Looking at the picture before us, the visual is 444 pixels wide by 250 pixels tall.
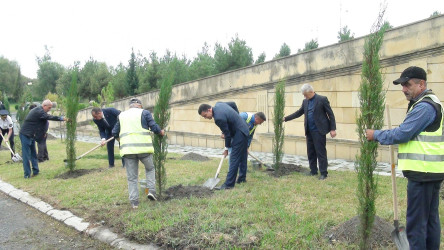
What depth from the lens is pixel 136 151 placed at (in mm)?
5621

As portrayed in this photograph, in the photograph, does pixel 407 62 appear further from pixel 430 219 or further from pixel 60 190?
pixel 60 190

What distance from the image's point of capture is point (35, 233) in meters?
5.26

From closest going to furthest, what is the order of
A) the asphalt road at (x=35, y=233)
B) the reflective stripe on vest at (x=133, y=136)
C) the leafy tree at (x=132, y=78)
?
1. the asphalt road at (x=35, y=233)
2. the reflective stripe on vest at (x=133, y=136)
3. the leafy tree at (x=132, y=78)

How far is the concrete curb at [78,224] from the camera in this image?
14.8 feet

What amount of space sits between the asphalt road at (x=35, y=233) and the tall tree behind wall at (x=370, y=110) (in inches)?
→ 126

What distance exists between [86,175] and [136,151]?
3.55 m

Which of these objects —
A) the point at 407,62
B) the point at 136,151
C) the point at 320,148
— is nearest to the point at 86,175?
the point at 136,151

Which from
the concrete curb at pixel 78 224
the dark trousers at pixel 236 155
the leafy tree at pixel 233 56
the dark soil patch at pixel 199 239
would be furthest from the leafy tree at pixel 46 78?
the dark soil patch at pixel 199 239

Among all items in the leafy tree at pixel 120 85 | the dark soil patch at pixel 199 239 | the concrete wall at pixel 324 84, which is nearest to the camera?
the dark soil patch at pixel 199 239

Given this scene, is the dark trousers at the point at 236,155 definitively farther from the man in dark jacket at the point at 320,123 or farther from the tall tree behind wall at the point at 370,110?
the tall tree behind wall at the point at 370,110

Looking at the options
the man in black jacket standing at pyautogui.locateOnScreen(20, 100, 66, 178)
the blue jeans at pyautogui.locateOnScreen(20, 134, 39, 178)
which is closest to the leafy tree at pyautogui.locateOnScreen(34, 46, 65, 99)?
the man in black jacket standing at pyautogui.locateOnScreen(20, 100, 66, 178)

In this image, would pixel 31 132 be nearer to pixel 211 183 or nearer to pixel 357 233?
pixel 211 183

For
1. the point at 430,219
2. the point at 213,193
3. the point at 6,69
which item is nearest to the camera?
the point at 430,219

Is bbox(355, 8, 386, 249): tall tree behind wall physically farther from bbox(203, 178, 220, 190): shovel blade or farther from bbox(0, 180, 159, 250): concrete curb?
bbox(203, 178, 220, 190): shovel blade
